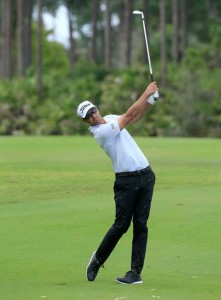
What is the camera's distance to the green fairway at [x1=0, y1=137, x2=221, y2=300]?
A: 34.1ft

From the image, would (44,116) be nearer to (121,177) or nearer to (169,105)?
(169,105)

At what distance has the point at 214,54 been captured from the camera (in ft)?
227

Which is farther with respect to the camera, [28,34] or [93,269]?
[28,34]

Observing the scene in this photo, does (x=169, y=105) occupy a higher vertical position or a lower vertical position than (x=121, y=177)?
lower

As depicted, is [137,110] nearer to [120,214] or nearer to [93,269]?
[120,214]

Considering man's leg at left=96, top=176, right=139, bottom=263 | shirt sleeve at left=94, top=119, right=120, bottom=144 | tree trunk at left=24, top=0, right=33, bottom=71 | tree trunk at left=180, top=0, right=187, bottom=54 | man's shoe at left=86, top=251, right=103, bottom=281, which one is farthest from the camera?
tree trunk at left=24, top=0, right=33, bottom=71

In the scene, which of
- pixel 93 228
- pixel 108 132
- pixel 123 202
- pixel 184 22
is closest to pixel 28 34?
pixel 184 22

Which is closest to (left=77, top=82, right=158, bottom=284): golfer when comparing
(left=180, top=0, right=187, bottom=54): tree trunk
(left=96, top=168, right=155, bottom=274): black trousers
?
(left=96, top=168, right=155, bottom=274): black trousers

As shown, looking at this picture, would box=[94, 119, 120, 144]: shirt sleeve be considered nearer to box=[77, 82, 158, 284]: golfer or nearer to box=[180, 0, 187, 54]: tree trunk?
box=[77, 82, 158, 284]: golfer

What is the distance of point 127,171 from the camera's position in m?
10.5

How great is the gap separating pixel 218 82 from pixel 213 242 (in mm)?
38750

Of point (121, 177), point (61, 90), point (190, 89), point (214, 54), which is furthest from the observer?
point (214, 54)

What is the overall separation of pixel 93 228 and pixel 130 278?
484 cm

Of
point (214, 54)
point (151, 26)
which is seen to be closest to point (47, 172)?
point (214, 54)
